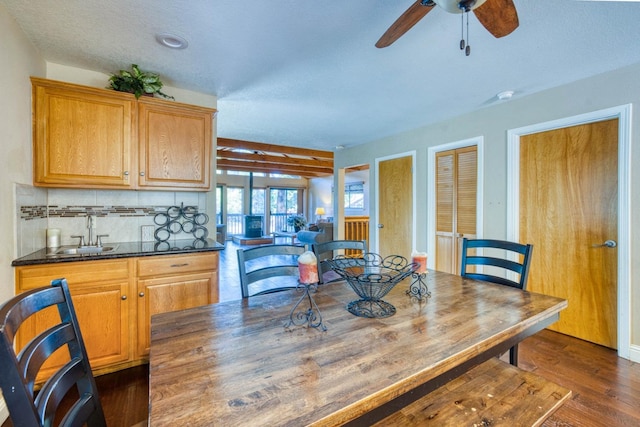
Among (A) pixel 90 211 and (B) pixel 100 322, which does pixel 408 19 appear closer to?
(B) pixel 100 322

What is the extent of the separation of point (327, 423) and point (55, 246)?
2.61 metres

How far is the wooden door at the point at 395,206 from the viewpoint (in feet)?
13.7

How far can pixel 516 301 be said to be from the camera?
1.45m

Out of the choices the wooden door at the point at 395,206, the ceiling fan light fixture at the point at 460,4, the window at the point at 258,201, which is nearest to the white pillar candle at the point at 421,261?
the ceiling fan light fixture at the point at 460,4

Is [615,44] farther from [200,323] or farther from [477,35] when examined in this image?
[200,323]

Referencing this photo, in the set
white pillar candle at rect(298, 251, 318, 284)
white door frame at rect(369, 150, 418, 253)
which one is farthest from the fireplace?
white pillar candle at rect(298, 251, 318, 284)

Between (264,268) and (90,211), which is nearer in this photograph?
(264,268)

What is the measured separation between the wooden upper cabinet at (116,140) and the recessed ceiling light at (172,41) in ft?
1.81

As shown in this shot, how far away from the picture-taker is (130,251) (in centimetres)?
217

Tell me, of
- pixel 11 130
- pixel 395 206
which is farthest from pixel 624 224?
pixel 11 130

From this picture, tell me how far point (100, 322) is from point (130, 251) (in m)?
0.50

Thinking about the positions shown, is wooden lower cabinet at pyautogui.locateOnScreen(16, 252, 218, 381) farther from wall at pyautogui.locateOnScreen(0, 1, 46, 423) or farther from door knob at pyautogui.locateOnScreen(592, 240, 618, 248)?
door knob at pyautogui.locateOnScreen(592, 240, 618, 248)

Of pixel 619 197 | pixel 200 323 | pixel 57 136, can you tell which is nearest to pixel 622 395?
pixel 619 197

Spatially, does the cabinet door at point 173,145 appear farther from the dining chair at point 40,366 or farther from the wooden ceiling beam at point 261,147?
the wooden ceiling beam at point 261,147
